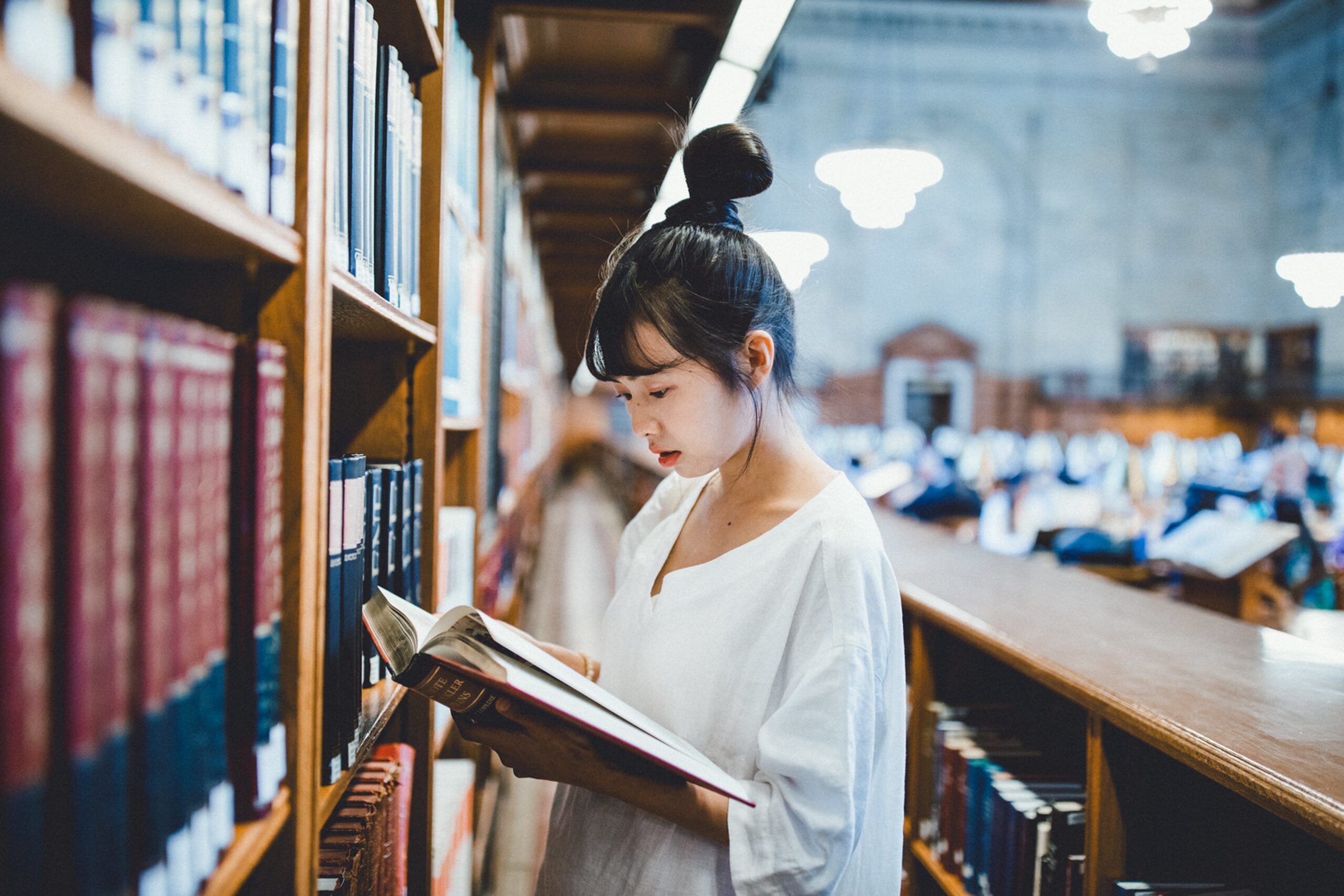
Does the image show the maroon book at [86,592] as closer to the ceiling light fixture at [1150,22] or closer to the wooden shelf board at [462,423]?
the wooden shelf board at [462,423]

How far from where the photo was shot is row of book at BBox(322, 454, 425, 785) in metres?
0.76

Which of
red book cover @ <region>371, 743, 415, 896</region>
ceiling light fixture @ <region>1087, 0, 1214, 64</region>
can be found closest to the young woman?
red book cover @ <region>371, 743, 415, 896</region>

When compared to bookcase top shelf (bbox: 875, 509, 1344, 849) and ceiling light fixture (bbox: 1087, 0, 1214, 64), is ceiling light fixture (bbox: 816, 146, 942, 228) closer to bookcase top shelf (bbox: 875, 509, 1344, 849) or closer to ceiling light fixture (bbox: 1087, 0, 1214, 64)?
ceiling light fixture (bbox: 1087, 0, 1214, 64)

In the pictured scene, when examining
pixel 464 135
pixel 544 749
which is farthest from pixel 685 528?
pixel 464 135

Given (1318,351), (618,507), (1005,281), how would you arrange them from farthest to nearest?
(1005,281)
(1318,351)
(618,507)

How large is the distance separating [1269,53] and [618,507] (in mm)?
15545

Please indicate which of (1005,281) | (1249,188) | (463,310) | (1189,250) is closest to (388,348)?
(463,310)

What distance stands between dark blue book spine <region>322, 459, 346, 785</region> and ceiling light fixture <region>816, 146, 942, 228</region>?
12.1 feet

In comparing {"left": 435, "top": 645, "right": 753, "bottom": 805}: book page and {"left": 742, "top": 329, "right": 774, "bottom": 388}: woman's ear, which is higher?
{"left": 742, "top": 329, "right": 774, "bottom": 388}: woman's ear

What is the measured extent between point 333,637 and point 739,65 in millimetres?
1635

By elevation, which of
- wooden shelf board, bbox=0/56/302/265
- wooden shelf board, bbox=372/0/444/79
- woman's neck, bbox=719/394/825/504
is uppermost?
wooden shelf board, bbox=372/0/444/79

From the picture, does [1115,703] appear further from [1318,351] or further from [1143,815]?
[1318,351]

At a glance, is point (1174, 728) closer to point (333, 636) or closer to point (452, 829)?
point (333, 636)

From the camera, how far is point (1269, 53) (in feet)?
48.6
